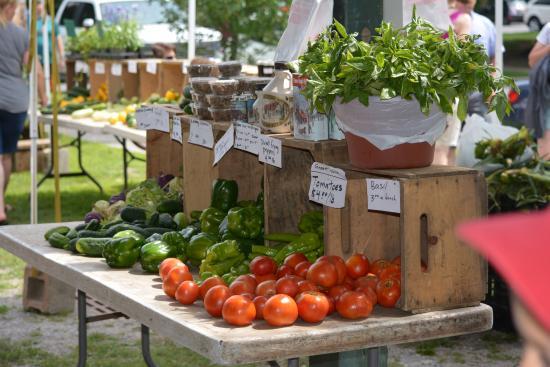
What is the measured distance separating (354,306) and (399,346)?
245cm

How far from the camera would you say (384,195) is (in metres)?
2.63

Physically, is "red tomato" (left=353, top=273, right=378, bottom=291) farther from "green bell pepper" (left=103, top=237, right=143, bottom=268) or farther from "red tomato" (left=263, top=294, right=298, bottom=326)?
"green bell pepper" (left=103, top=237, right=143, bottom=268)

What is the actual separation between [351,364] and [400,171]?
33.6 inches

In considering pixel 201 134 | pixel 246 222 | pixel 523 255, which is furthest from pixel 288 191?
pixel 523 255

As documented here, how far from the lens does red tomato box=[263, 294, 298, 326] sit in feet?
8.12

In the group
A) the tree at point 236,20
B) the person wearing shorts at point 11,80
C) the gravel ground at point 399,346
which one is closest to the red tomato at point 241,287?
the gravel ground at point 399,346

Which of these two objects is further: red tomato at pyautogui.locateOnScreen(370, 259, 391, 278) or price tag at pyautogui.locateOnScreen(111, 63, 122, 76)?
price tag at pyautogui.locateOnScreen(111, 63, 122, 76)

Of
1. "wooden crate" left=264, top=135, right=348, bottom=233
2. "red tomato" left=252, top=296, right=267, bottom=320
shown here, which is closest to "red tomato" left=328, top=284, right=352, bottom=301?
"red tomato" left=252, top=296, right=267, bottom=320

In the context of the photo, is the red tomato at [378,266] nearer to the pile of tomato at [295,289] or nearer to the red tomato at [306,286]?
the pile of tomato at [295,289]

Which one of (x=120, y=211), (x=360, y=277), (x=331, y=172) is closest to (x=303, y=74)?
(x=331, y=172)

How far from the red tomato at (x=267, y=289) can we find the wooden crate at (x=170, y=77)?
6358 mm

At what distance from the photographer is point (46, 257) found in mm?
3516

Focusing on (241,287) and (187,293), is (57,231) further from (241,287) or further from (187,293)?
(241,287)

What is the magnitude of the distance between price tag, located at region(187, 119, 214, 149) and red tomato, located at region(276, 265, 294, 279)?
2.77 feet
